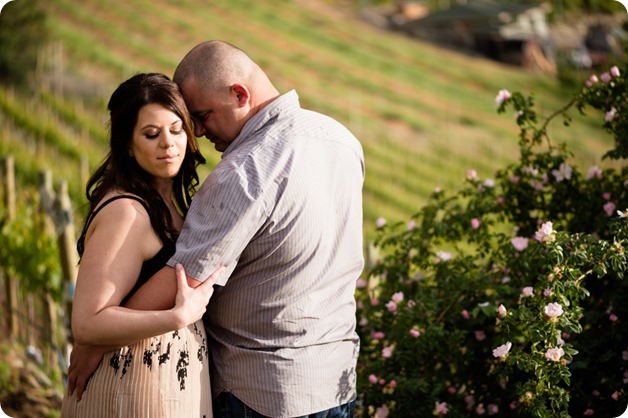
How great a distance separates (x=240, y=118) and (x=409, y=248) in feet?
5.44

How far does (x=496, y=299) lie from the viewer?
3074 mm

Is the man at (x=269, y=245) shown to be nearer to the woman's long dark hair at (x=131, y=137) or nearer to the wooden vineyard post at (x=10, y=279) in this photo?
the woman's long dark hair at (x=131, y=137)

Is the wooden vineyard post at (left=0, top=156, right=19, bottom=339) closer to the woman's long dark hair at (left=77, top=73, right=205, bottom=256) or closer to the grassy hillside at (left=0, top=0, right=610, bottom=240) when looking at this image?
the grassy hillside at (left=0, top=0, right=610, bottom=240)

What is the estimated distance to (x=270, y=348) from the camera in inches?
79.2

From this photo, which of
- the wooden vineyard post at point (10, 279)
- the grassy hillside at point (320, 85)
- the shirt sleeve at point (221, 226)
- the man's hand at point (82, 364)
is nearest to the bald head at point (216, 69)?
the shirt sleeve at point (221, 226)

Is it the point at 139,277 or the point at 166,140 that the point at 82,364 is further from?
the point at 166,140

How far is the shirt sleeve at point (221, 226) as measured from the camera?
73.2 inches

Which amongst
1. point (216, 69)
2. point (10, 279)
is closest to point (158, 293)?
point (216, 69)

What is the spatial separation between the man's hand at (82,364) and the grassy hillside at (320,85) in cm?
448

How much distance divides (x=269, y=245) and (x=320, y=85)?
8.47 metres

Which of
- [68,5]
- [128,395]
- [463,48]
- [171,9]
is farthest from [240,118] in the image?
[463,48]

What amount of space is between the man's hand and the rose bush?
140cm

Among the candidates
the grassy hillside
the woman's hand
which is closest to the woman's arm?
the woman's hand

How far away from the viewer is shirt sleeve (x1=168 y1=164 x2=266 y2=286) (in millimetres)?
1858
